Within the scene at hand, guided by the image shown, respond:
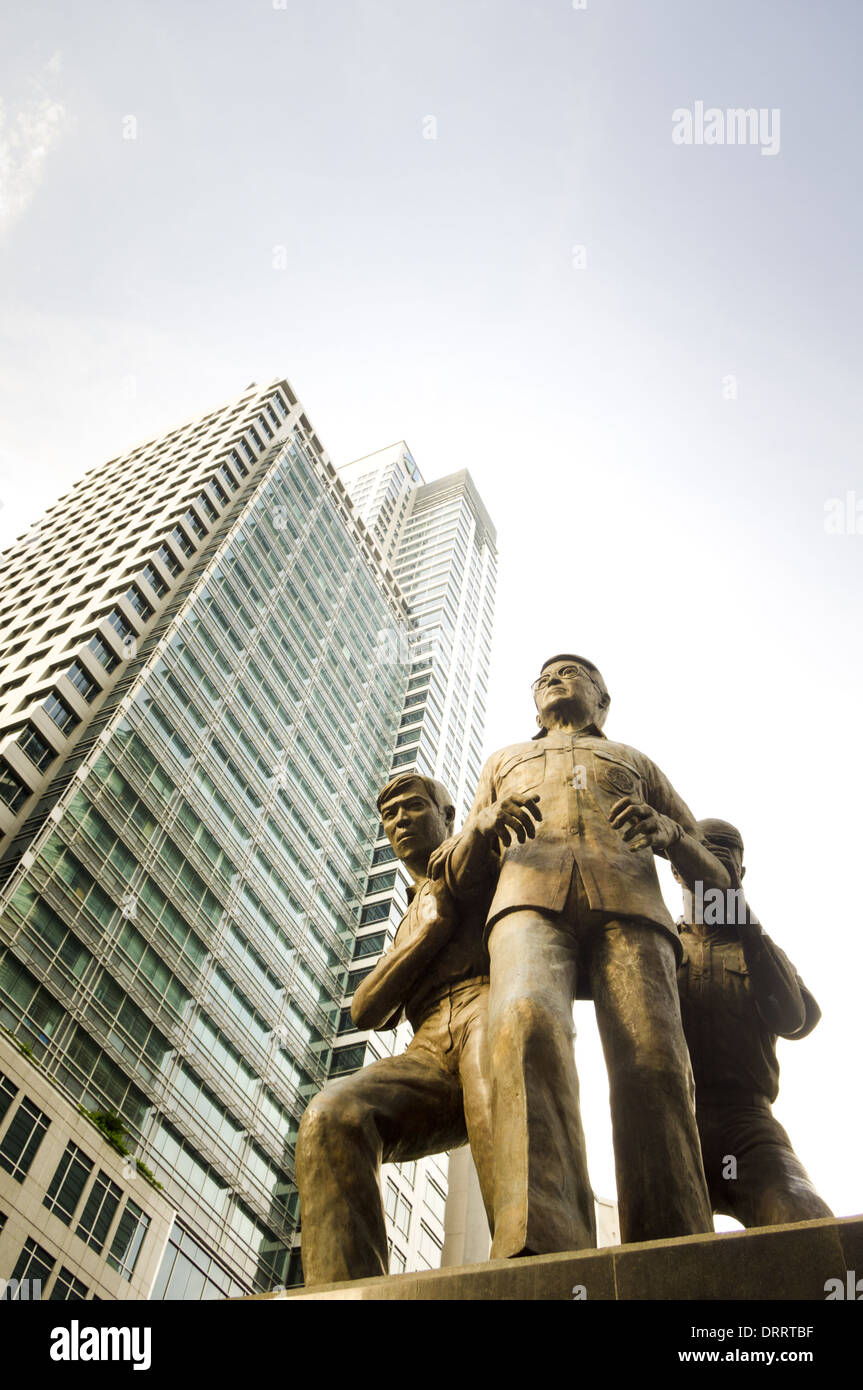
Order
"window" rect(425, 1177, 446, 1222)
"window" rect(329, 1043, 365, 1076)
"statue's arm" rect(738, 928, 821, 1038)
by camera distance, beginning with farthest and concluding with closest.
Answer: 1. "window" rect(329, 1043, 365, 1076)
2. "window" rect(425, 1177, 446, 1222)
3. "statue's arm" rect(738, 928, 821, 1038)

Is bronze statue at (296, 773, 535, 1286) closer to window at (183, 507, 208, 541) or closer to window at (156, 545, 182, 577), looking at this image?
window at (156, 545, 182, 577)

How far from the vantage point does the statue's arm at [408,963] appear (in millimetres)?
6039

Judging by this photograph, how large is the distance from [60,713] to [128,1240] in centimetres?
2222

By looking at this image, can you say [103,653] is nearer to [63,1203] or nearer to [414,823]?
[63,1203]

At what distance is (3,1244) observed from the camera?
104 feet

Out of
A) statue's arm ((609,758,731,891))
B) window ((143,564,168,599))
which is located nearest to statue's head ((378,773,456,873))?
statue's arm ((609,758,731,891))

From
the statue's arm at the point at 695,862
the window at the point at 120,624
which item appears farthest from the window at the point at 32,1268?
the statue's arm at the point at 695,862

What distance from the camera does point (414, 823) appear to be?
22.9 ft

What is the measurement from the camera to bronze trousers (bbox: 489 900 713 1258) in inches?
170

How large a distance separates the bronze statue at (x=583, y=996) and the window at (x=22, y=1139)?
3290 centimetres

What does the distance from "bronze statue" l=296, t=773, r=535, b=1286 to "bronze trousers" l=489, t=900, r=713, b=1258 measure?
1.64 ft

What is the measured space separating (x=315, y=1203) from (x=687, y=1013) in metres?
2.33

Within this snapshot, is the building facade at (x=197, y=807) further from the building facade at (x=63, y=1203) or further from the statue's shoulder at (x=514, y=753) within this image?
the statue's shoulder at (x=514, y=753)
